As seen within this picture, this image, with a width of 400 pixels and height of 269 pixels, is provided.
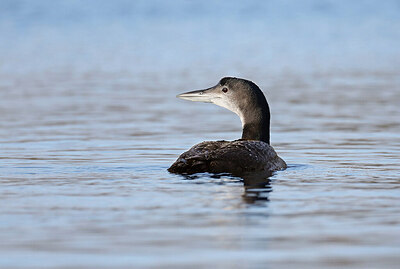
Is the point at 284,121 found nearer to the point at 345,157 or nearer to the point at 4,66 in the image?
the point at 345,157

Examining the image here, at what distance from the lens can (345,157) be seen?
31.3 feet

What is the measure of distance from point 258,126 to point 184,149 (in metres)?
1.14

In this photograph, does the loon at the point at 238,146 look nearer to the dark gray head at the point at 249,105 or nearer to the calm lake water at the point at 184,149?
the dark gray head at the point at 249,105

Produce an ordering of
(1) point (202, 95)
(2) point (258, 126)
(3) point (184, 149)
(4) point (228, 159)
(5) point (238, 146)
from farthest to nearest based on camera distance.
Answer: (3) point (184, 149) → (1) point (202, 95) → (2) point (258, 126) → (5) point (238, 146) → (4) point (228, 159)

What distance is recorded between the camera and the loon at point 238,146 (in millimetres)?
7883

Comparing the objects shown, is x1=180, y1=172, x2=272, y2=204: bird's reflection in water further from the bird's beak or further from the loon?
the bird's beak

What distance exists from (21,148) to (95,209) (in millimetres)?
3839

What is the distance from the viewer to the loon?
7.88 metres

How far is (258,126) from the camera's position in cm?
954

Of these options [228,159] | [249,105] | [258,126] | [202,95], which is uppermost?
[202,95]

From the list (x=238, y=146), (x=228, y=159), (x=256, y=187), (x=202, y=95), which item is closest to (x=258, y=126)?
(x=202, y=95)

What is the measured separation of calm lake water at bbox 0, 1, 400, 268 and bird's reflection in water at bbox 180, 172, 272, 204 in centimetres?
2

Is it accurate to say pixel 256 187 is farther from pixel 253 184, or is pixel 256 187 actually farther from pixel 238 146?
pixel 238 146

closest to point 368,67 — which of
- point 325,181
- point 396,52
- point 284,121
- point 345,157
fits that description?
point 396,52
